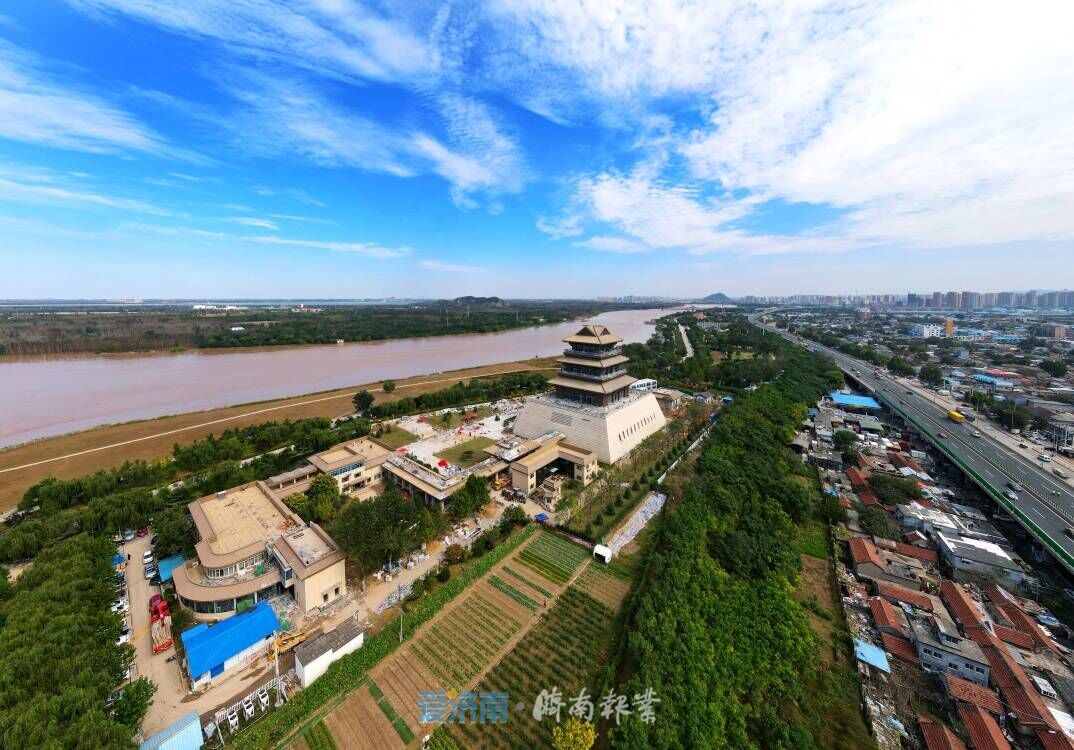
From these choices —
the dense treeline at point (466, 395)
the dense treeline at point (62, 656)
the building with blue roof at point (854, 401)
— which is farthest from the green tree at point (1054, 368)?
the dense treeline at point (62, 656)

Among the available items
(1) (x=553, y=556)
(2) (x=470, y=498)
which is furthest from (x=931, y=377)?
(2) (x=470, y=498)

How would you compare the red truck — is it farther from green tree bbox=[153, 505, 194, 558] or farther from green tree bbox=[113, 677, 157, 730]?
green tree bbox=[113, 677, 157, 730]

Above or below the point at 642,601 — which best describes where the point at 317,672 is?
below

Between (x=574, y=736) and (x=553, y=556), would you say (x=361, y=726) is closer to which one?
(x=574, y=736)

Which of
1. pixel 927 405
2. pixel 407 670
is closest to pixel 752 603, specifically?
pixel 407 670

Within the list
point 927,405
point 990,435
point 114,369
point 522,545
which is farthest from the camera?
point 114,369

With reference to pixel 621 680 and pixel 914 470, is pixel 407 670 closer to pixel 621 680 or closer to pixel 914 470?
pixel 621 680

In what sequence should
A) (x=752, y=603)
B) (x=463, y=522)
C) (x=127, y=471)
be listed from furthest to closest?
(x=127, y=471) < (x=463, y=522) < (x=752, y=603)
